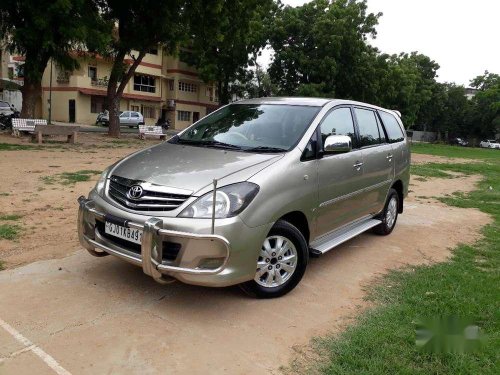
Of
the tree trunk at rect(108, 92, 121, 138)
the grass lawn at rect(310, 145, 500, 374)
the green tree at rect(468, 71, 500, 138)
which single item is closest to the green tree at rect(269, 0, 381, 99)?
the tree trunk at rect(108, 92, 121, 138)

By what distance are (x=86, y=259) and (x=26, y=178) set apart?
5045 millimetres

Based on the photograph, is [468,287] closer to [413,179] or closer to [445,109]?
[413,179]

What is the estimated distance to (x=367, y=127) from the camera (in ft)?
17.9

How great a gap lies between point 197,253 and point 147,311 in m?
0.67

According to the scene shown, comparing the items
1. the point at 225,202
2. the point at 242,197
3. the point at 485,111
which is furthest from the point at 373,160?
the point at 485,111

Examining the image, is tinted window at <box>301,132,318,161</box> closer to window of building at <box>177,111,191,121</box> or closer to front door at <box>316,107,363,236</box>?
front door at <box>316,107,363,236</box>

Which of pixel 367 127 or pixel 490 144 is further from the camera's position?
pixel 490 144

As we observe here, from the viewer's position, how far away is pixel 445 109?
196 ft

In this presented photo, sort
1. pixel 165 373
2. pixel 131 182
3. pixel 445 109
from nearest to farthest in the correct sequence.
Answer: pixel 165 373 → pixel 131 182 → pixel 445 109

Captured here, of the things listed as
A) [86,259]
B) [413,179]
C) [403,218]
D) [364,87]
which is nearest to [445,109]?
[364,87]

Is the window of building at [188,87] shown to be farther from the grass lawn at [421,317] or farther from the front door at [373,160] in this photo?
the grass lawn at [421,317]

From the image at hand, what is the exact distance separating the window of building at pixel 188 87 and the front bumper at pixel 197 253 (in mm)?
43218

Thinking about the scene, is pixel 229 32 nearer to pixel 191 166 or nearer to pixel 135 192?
pixel 191 166

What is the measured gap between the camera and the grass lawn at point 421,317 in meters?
2.85
